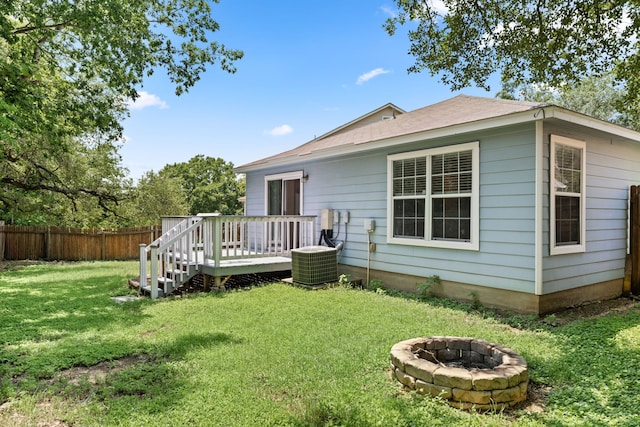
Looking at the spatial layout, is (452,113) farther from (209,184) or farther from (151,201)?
(209,184)

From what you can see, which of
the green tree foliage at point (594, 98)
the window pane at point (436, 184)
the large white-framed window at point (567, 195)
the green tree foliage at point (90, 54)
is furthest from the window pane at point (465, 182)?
the green tree foliage at point (594, 98)

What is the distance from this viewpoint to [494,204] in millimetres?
5766

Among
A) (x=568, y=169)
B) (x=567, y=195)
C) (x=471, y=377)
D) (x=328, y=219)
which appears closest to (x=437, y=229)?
(x=567, y=195)

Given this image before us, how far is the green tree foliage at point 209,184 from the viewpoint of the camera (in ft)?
124

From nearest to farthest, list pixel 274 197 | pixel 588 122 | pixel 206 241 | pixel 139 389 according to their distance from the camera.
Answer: pixel 139 389, pixel 588 122, pixel 206 241, pixel 274 197

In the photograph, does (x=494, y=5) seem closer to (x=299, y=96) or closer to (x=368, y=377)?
(x=368, y=377)

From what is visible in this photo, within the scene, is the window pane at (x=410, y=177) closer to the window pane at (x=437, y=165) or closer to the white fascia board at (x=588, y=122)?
the window pane at (x=437, y=165)

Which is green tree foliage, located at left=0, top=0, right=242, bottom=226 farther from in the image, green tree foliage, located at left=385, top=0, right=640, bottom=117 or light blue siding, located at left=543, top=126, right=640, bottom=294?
light blue siding, located at left=543, top=126, right=640, bottom=294

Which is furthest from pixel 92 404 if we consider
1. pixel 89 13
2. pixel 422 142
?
pixel 89 13

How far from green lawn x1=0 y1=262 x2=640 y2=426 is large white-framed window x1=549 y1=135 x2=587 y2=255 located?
3.90 ft

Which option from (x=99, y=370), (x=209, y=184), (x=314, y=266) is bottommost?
(x=99, y=370)

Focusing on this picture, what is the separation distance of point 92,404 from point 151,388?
43 cm

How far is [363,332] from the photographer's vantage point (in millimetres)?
4594

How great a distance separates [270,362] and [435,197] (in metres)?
4.18
